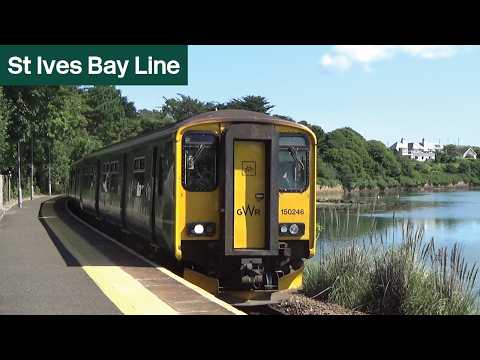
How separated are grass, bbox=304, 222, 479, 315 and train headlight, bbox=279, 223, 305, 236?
1.91 m

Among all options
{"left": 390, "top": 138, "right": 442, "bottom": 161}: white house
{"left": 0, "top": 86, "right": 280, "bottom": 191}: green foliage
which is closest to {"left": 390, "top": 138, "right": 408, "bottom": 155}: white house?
{"left": 390, "top": 138, "right": 442, "bottom": 161}: white house

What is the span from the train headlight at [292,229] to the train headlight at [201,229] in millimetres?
1250

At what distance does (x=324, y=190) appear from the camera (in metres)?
70.0

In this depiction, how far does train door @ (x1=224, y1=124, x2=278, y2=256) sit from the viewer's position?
11.1 meters

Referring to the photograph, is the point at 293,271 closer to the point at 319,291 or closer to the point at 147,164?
the point at 319,291

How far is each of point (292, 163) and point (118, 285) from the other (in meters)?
3.85

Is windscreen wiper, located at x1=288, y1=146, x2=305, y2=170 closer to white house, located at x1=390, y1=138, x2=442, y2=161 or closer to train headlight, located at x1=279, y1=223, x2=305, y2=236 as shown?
train headlight, located at x1=279, y1=223, x2=305, y2=236

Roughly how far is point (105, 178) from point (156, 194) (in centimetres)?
796

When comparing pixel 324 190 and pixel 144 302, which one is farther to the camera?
pixel 324 190

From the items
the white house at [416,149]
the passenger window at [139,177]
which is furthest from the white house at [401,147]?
the passenger window at [139,177]

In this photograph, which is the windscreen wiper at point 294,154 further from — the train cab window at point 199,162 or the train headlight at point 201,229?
the train headlight at point 201,229

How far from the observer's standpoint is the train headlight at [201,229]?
11.2m
